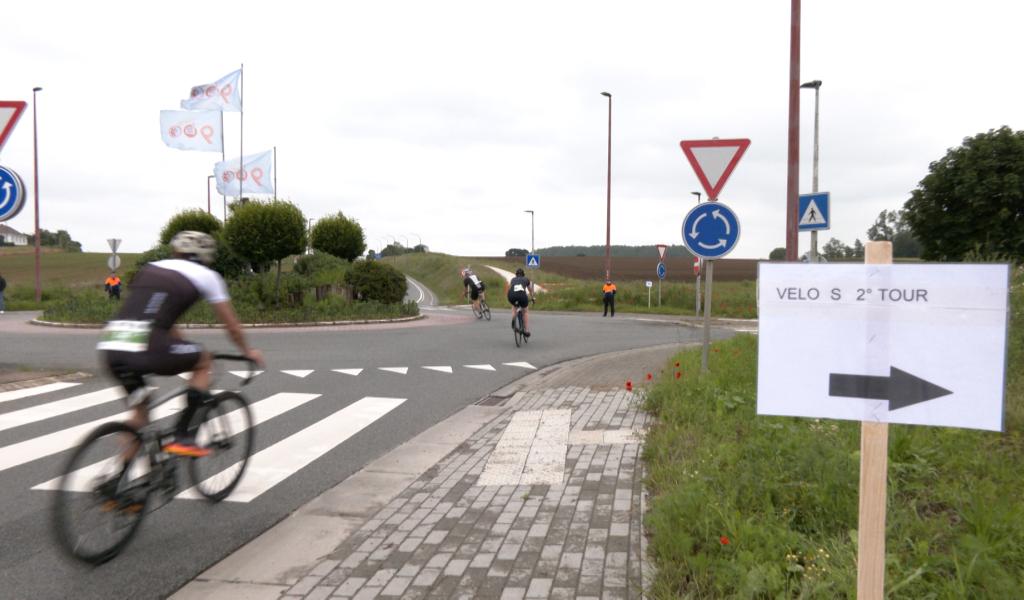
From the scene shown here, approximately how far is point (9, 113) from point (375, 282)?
58.9 ft

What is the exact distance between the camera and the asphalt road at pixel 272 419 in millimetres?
4023

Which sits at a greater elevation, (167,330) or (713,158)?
(713,158)

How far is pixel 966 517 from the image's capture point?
3.67 meters

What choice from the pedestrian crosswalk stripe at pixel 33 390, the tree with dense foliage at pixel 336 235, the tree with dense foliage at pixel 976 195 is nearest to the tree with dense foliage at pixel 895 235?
the tree with dense foliage at pixel 976 195

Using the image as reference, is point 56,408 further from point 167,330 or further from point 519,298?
point 519,298

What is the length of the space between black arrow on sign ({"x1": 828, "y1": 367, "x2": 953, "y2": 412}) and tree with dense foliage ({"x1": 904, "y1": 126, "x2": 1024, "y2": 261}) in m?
43.6

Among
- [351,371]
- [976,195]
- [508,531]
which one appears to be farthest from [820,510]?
[976,195]

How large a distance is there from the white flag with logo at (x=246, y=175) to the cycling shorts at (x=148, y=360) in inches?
1207

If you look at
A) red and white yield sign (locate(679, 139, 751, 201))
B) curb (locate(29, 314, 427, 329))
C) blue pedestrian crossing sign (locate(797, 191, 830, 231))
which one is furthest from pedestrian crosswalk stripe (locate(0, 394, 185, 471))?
curb (locate(29, 314, 427, 329))

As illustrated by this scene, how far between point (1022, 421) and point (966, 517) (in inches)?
85.5

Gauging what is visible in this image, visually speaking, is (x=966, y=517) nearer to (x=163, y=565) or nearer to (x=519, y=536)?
(x=519, y=536)

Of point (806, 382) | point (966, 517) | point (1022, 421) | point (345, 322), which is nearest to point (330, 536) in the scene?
point (806, 382)

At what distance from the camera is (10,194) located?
9195 millimetres

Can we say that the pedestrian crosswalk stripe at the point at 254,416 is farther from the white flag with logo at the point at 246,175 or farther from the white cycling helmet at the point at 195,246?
the white flag with logo at the point at 246,175
